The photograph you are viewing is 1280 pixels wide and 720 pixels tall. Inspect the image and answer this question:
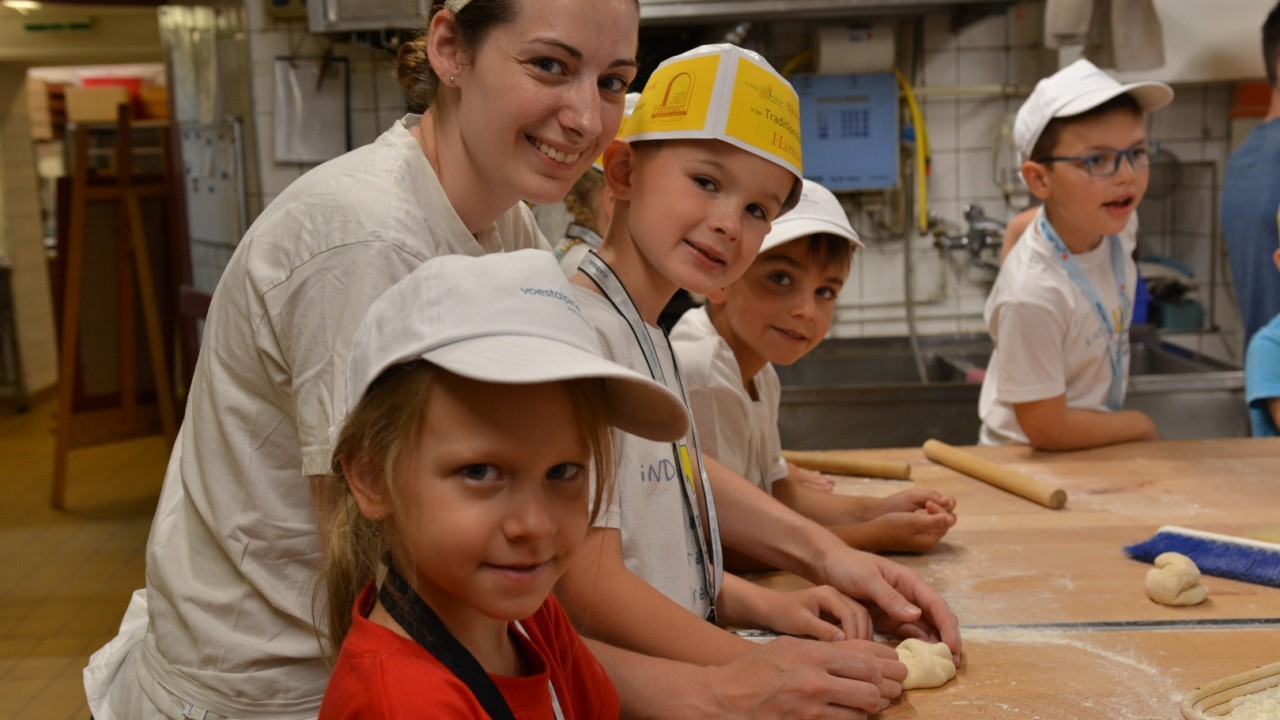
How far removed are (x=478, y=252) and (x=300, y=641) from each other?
47 centimetres

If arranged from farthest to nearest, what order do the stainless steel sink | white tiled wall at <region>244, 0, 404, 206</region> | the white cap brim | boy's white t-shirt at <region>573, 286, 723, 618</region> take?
white tiled wall at <region>244, 0, 404, 206</region>, the stainless steel sink, boy's white t-shirt at <region>573, 286, 723, 618</region>, the white cap brim

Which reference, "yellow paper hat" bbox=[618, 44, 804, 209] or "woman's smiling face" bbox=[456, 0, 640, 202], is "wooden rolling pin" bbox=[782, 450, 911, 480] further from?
"woman's smiling face" bbox=[456, 0, 640, 202]

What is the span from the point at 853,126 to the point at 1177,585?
3015mm

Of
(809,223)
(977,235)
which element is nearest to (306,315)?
(809,223)

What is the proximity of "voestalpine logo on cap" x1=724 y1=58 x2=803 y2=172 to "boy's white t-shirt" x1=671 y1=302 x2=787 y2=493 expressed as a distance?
37cm

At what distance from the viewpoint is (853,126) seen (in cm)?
422

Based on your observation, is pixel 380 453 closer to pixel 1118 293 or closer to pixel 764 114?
pixel 764 114

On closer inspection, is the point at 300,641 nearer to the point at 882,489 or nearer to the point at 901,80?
the point at 882,489

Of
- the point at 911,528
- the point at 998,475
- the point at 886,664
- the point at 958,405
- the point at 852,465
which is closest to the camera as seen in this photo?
the point at 886,664

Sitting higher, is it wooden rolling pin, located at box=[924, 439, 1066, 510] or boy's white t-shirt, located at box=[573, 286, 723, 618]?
boy's white t-shirt, located at box=[573, 286, 723, 618]

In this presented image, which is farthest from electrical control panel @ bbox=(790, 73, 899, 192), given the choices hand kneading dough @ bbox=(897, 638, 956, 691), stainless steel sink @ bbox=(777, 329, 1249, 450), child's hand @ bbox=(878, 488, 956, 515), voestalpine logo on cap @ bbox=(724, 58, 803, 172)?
hand kneading dough @ bbox=(897, 638, 956, 691)

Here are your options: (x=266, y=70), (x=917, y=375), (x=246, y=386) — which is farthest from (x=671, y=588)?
(x=266, y=70)

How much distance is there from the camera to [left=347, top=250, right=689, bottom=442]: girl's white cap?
788 mm

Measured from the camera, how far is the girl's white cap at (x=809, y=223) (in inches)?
68.4
